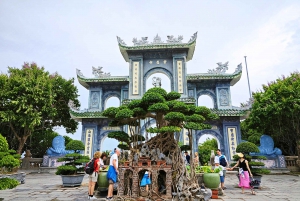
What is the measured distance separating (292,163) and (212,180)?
1074 cm

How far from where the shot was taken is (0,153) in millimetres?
4723

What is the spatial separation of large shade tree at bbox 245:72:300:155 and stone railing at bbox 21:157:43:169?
14.6 meters

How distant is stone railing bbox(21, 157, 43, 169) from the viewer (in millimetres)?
14866

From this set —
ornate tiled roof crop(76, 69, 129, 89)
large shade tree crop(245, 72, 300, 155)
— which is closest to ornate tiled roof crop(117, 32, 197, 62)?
ornate tiled roof crop(76, 69, 129, 89)

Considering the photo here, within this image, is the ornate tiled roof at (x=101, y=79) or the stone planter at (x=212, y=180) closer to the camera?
the stone planter at (x=212, y=180)

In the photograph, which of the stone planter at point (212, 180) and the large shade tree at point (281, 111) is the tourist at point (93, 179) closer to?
the stone planter at point (212, 180)

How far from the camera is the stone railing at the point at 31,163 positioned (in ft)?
48.8

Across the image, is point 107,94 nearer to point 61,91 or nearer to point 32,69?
point 61,91

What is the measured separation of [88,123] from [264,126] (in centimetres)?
1199

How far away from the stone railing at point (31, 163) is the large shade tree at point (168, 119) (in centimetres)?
1145

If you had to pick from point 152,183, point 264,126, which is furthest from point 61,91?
point 264,126

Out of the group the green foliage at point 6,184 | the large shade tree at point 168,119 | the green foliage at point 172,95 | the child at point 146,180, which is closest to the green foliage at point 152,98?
the large shade tree at point 168,119

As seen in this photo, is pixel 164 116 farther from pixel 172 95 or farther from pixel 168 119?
pixel 172 95

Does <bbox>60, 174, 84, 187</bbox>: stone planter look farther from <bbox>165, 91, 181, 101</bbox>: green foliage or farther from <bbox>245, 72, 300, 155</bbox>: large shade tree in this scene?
<bbox>245, 72, 300, 155</bbox>: large shade tree
